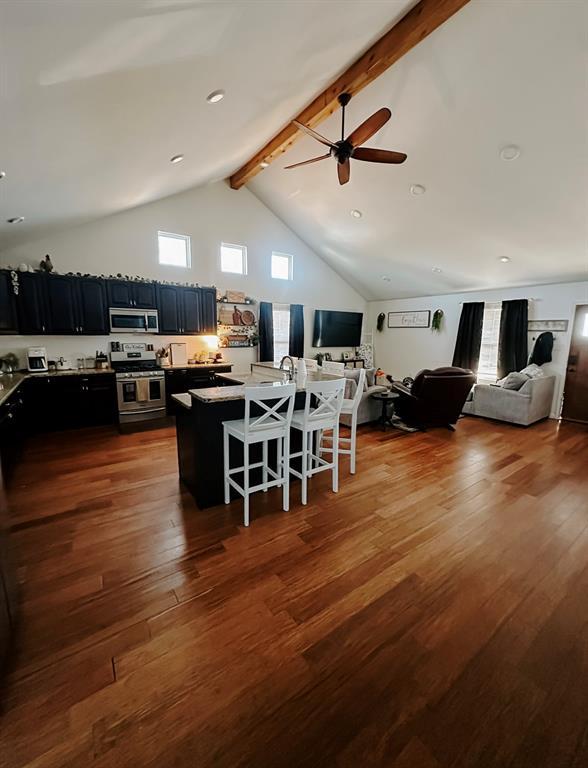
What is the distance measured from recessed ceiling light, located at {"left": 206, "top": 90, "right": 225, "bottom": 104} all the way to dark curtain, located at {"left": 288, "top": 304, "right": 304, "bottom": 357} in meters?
4.78

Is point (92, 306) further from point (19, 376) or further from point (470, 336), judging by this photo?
point (470, 336)

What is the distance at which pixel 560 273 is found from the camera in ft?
17.6

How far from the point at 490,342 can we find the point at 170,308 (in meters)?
6.57

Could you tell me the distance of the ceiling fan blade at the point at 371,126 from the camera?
2811 mm

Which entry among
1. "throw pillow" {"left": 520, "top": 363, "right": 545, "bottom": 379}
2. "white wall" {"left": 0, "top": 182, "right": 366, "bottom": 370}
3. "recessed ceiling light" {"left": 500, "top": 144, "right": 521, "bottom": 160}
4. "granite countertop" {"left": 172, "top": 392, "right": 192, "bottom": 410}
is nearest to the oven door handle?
"white wall" {"left": 0, "top": 182, "right": 366, "bottom": 370}

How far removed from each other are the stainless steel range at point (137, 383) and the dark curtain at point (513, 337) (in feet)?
21.6

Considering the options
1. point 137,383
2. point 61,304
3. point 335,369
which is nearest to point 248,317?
point 137,383

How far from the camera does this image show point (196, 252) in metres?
5.98

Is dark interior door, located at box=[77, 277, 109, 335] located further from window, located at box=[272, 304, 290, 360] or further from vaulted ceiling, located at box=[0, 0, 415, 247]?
window, located at box=[272, 304, 290, 360]

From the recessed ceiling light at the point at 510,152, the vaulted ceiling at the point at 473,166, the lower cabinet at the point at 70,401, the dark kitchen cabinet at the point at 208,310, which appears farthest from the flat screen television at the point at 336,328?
the lower cabinet at the point at 70,401

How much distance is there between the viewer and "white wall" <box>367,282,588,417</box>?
565 centimetres

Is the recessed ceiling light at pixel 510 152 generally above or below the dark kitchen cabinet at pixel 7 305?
above

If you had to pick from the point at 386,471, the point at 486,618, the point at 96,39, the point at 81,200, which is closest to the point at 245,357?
the point at 81,200

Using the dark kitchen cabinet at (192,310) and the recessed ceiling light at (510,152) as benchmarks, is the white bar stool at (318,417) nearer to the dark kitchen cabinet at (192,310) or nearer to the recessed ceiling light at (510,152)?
the recessed ceiling light at (510,152)
